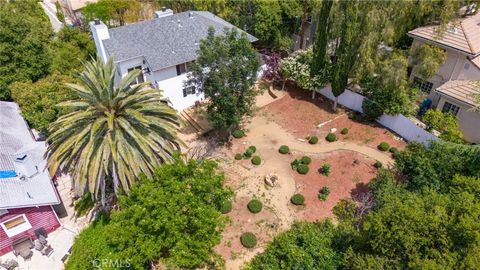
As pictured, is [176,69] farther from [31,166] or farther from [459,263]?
[459,263]

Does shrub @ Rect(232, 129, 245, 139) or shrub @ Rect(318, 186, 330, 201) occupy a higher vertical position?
shrub @ Rect(232, 129, 245, 139)

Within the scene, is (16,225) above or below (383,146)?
below

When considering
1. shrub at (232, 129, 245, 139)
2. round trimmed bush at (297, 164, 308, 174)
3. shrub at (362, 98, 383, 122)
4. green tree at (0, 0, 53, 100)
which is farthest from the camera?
shrub at (232, 129, 245, 139)

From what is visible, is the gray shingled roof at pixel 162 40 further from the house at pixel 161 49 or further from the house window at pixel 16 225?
the house window at pixel 16 225

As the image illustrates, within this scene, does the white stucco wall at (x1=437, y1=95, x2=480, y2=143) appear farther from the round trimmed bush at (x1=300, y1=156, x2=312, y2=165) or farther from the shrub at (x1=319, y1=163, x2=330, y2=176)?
the round trimmed bush at (x1=300, y1=156, x2=312, y2=165)

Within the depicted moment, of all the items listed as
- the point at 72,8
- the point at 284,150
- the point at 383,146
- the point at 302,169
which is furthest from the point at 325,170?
the point at 72,8

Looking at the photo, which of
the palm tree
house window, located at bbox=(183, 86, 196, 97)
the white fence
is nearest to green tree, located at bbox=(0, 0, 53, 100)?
house window, located at bbox=(183, 86, 196, 97)

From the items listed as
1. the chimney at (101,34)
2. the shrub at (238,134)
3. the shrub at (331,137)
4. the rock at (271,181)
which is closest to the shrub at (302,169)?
the rock at (271,181)

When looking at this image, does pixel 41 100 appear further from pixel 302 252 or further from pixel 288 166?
pixel 302 252
